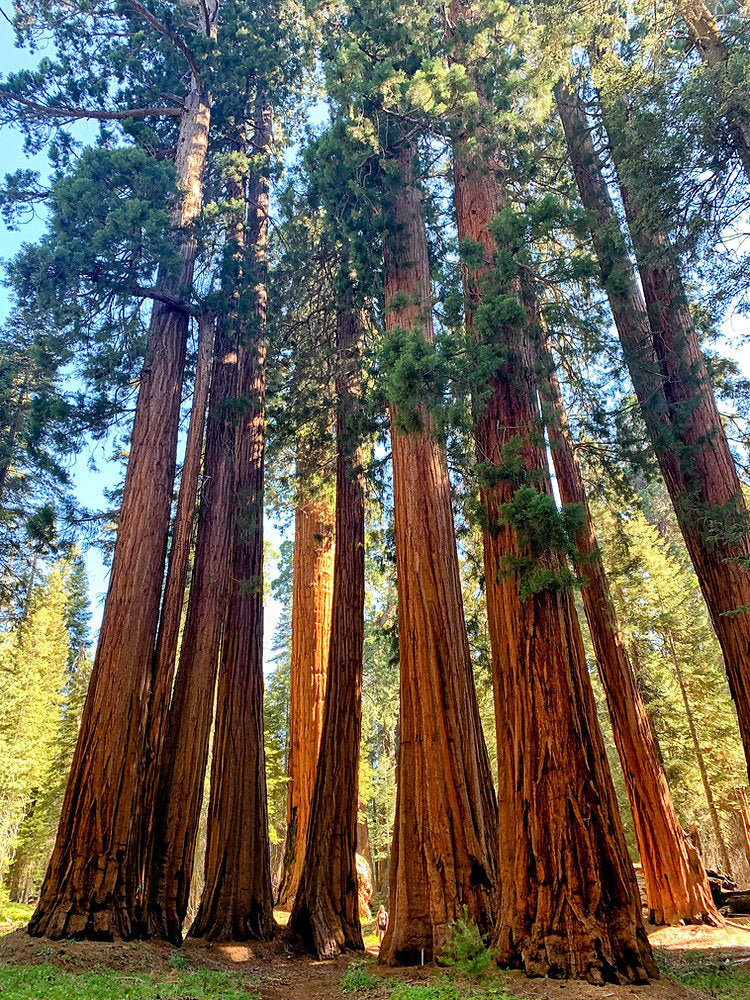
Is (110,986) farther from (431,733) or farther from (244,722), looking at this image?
(244,722)

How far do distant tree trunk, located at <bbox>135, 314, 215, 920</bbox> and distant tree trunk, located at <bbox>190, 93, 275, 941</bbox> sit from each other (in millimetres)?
646

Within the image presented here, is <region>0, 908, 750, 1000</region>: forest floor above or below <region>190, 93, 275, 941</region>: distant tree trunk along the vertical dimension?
below

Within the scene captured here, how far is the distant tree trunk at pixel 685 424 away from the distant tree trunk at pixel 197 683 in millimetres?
5828

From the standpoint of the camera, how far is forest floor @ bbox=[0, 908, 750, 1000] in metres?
3.80

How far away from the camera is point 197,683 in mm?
8133

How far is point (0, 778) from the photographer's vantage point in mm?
17031

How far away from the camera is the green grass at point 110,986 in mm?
3996

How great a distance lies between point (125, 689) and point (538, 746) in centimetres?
442

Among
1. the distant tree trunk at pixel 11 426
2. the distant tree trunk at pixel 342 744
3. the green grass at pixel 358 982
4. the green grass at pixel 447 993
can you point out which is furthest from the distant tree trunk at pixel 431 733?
the distant tree trunk at pixel 11 426

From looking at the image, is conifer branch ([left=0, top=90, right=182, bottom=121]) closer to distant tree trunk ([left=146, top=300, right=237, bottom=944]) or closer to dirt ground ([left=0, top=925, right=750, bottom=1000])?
distant tree trunk ([left=146, top=300, right=237, bottom=944])

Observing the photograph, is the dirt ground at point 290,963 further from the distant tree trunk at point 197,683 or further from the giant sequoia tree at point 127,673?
the distant tree trunk at point 197,683

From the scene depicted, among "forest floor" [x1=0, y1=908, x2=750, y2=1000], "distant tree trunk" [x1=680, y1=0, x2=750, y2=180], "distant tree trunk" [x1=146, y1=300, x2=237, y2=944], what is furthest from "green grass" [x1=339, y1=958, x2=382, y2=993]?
"distant tree trunk" [x1=680, y1=0, x2=750, y2=180]

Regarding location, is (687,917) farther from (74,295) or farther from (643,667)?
(74,295)

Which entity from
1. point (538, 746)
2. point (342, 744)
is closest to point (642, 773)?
point (342, 744)
